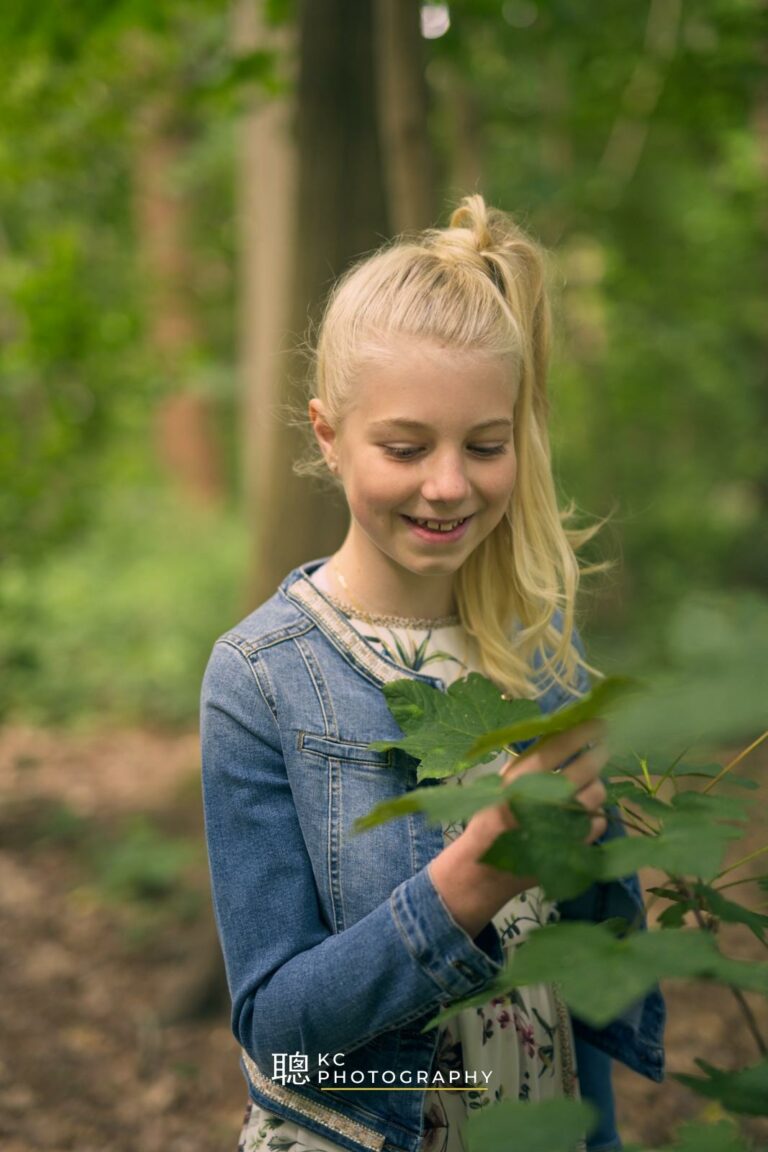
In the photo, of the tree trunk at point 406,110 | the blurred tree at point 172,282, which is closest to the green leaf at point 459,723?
the tree trunk at point 406,110

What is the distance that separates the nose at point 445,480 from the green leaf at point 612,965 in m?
0.70

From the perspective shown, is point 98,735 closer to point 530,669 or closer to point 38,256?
point 38,256

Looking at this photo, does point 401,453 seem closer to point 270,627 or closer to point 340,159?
point 270,627

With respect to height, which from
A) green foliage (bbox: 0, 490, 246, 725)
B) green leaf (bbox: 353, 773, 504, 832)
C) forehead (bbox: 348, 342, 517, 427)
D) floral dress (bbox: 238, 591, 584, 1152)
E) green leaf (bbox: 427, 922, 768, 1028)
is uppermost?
forehead (bbox: 348, 342, 517, 427)

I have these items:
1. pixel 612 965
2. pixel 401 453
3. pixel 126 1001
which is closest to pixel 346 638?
pixel 401 453

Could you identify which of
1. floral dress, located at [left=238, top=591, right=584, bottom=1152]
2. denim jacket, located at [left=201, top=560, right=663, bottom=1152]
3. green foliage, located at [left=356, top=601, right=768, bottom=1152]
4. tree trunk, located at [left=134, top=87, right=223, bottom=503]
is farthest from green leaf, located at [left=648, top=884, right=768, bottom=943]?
tree trunk, located at [left=134, top=87, right=223, bottom=503]

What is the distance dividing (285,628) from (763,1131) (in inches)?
89.3

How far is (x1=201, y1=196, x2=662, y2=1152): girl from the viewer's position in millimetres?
1495

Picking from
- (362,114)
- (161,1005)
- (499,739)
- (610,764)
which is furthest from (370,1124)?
(362,114)

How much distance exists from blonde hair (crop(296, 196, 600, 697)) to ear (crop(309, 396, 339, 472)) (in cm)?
3

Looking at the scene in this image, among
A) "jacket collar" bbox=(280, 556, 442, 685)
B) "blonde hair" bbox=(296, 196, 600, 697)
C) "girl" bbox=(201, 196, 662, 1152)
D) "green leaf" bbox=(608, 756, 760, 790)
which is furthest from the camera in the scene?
"jacket collar" bbox=(280, 556, 442, 685)

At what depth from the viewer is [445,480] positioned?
1.54m

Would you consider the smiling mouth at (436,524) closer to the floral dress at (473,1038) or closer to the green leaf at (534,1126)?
the floral dress at (473,1038)

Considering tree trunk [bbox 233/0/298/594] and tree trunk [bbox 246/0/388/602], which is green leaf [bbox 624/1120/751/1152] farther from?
tree trunk [bbox 233/0/298/594]
